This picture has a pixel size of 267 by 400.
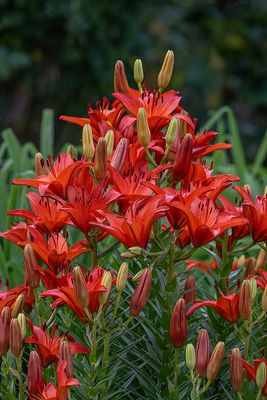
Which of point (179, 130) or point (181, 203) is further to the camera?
point (179, 130)

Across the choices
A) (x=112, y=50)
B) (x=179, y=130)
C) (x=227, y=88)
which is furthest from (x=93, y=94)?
(x=179, y=130)

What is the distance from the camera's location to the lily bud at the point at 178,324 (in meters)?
1.00

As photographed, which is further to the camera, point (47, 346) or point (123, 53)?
point (123, 53)

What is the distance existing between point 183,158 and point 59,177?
157mm

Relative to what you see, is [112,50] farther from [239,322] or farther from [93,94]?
[239,322]

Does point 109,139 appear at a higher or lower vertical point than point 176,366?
higher

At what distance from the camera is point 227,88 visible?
16.2 feet

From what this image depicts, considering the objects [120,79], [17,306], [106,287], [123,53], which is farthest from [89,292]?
[123,53]

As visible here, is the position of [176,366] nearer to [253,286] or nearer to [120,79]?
[253,286]

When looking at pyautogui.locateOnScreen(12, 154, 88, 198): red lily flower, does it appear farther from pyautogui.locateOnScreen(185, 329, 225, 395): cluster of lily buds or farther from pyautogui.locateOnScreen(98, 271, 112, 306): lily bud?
pyautogui.locateOnScreen(185, 329, 225, 395): cluster of lily buds

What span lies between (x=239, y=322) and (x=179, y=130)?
27 centimetres

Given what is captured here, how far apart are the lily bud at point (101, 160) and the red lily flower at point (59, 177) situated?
0.02m

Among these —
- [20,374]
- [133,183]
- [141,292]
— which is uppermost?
[133,183]

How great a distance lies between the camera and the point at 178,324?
1.00 meters
